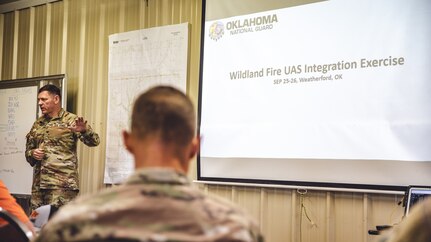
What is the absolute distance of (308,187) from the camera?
3.00m

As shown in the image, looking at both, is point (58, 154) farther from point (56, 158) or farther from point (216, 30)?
point (216, 30)

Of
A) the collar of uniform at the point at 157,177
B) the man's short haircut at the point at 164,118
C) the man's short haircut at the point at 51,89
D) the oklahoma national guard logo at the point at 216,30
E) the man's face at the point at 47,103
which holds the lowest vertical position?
the collar of uniform at the point at 157,177

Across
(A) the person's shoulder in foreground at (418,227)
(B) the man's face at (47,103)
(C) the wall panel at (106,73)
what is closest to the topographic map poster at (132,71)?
(C) the wall panel at (106,73)

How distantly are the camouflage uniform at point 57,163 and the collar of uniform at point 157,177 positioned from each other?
2876 mm

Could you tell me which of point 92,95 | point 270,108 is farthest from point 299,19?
point 92,95

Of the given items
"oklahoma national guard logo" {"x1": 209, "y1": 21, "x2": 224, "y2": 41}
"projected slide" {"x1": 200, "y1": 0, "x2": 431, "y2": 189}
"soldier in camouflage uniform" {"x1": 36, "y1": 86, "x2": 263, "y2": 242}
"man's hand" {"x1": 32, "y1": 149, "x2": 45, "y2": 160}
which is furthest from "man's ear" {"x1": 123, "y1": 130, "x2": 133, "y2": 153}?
"man's hand" {"x1": 32, "y1": 149, "x2": 45, "y2": 160}

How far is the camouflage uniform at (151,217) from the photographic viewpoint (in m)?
0.84

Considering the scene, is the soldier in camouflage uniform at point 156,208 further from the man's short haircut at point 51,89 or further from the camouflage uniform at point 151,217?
the man's short haircut at point 51,89

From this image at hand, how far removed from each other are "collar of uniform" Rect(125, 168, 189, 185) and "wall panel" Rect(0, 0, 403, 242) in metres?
2.19

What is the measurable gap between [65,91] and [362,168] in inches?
110

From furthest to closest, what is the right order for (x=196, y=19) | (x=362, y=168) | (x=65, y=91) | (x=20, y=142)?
1. (x=20, y=142)
2. (x=65, y=91)
3. (x=196, y=19)
4. (x=362, y=168)

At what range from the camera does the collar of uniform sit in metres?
0.91

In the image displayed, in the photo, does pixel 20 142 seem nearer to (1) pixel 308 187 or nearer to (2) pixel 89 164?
(2) pixel 89 164

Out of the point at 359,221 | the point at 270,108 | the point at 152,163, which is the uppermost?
the point at 270,108
